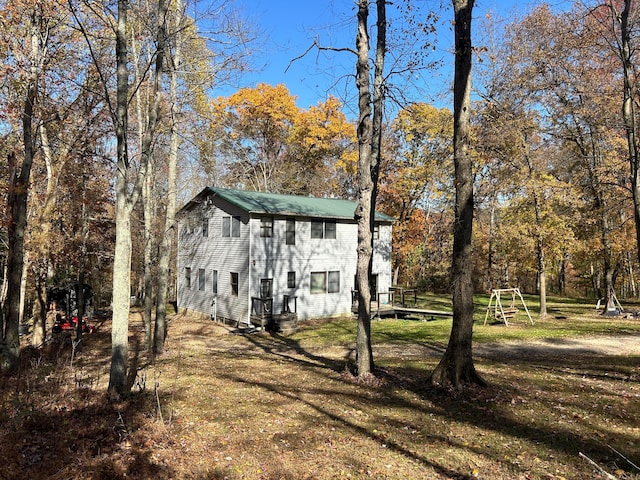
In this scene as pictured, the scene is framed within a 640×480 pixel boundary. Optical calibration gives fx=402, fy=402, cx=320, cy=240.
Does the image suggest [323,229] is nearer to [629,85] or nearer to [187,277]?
[187,277]

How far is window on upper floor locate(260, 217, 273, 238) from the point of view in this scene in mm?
20734

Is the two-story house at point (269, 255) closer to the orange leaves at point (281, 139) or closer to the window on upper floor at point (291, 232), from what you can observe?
the window on upper floor at point (291, 232)

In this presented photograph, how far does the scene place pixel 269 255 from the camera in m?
20.9

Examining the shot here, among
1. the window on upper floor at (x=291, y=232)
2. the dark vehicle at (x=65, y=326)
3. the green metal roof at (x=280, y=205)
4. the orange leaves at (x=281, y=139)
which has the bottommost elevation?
the dark vehicle at (x=65, y=326)

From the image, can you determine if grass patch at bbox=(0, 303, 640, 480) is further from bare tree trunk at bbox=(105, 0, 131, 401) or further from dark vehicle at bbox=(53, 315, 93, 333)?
dark vehicle at bbox=(53, 315, 93, 333)

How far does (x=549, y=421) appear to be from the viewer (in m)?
5.93

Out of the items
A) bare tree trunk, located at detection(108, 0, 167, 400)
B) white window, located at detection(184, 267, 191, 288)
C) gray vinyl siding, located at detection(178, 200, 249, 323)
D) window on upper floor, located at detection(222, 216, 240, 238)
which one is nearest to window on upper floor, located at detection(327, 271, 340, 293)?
gray vinyl siding, located at detection(178, 200, 249, 323)

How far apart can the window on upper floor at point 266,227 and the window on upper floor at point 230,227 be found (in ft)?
4.45

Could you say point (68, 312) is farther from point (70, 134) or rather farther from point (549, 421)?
point (549, 421)

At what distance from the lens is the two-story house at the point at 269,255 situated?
67.4 feet

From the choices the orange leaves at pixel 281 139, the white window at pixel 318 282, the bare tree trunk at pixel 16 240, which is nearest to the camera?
the bare tree trunk at pixel 16 240

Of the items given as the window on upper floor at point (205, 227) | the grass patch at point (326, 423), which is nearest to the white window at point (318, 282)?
the window on upper floor at point (205, 227)

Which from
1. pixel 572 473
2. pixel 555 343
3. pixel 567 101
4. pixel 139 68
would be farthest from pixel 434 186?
pixel 572 473

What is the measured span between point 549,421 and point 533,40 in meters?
18.2
